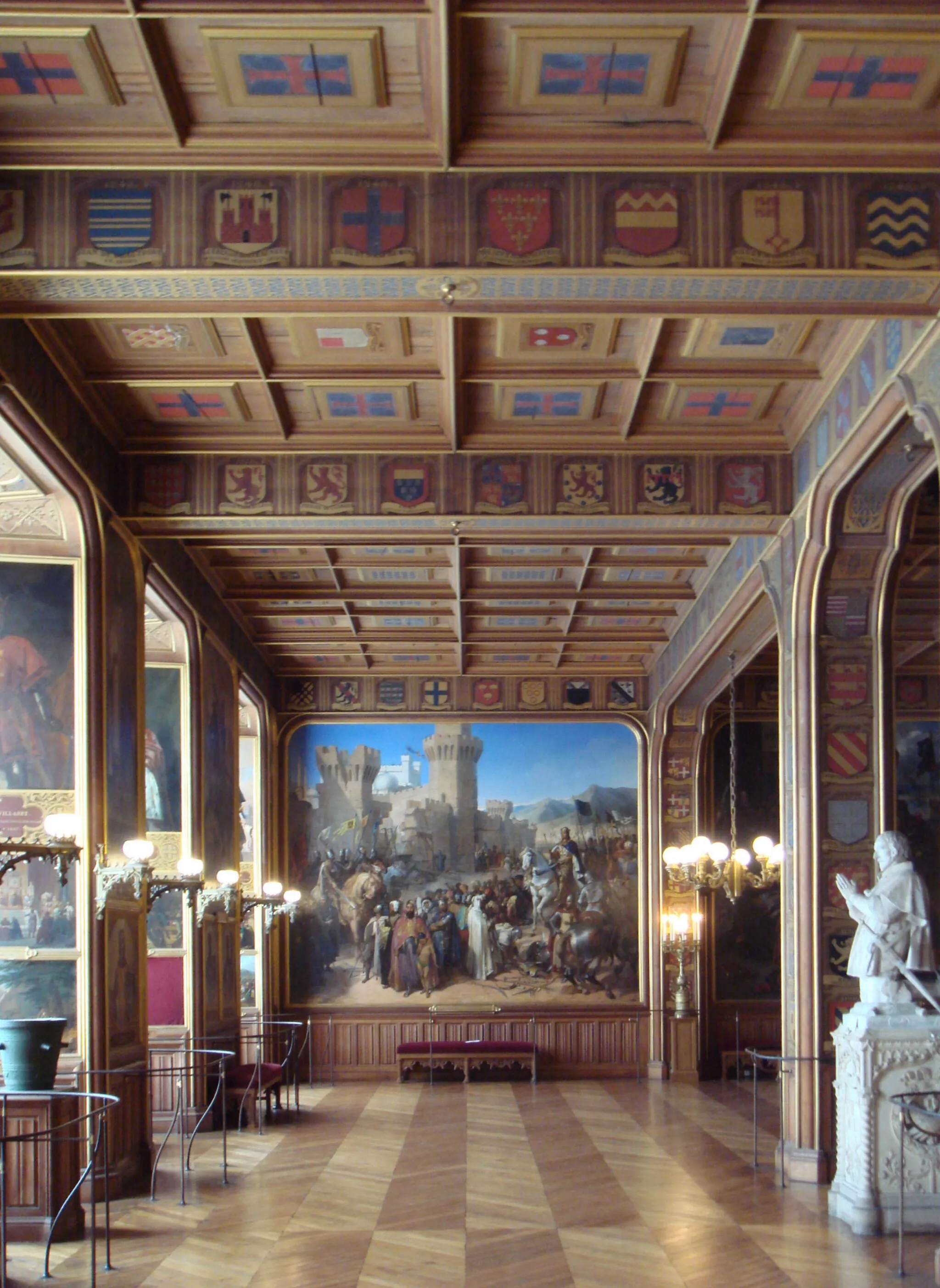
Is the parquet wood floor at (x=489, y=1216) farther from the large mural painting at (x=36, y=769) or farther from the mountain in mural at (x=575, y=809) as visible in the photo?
the mountain in mural at (x=575, y=809)

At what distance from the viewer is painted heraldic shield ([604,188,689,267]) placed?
8023mm

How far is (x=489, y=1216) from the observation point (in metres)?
11.1

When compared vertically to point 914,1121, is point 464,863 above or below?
above

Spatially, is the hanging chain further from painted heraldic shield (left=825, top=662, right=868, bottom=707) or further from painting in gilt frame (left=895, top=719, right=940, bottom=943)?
painted heraldic shield (left=825, top=662, right=868, bottom=707)

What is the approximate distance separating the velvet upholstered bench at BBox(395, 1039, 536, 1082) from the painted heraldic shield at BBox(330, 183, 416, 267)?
51.2ft

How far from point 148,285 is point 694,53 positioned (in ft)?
10.9

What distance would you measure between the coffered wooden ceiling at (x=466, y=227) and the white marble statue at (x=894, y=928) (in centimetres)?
313

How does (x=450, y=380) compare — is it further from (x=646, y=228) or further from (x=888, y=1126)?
(x=888, y=1126)

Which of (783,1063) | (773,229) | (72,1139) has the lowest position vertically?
(783,1063)

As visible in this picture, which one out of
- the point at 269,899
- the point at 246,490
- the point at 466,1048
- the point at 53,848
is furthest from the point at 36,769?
the point at 466,1048

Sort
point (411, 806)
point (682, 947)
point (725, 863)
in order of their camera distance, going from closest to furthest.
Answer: point (725, 863)
point (682, 947)
point (411, 806)

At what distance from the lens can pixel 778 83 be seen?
23.5 ft

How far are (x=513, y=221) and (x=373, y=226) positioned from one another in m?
0.78

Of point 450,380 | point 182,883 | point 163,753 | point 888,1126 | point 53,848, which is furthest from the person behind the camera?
point 163,753
